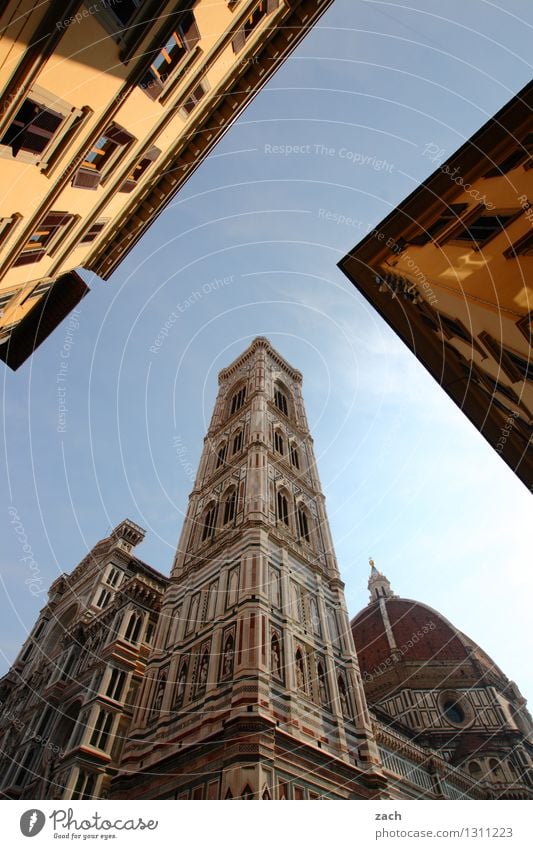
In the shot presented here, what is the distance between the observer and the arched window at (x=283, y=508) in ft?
86.6

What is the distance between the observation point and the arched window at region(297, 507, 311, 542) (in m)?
27.1

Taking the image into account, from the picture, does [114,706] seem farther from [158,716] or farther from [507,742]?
[507,742]

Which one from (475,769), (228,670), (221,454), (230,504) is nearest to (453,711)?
(475,769)

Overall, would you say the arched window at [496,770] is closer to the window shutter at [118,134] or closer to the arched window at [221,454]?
the arched window at [221,454]

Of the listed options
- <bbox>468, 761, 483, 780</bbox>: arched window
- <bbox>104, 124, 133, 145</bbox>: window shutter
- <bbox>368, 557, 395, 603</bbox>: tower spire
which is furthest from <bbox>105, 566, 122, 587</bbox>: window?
<bbox>368, 557, 395, 603</bbox>: tower spire

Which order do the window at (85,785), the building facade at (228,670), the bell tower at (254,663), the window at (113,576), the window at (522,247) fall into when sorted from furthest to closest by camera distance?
the window at (113,576) < the window at (85,785) < the building facade at (228,670) < the bell tower at (254,663) < the window at (522,247)

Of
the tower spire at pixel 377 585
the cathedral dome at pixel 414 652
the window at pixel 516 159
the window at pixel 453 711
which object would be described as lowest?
the window at pixel 516 159

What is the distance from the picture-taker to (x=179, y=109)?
14.9 meters

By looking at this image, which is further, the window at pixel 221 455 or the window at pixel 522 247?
the window at pixel 221 455

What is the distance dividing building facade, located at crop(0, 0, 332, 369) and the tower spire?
72895 millimetres

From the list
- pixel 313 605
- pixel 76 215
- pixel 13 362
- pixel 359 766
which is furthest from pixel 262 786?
pixel 13 362

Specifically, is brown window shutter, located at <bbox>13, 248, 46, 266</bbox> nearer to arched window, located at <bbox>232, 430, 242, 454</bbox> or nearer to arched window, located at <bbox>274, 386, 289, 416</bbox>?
arched window, located at <bbox>232, 430, 242, 454</bbox>

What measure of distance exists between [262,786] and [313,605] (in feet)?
32.8

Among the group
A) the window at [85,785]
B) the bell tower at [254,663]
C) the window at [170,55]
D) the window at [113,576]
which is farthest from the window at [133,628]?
the window at [170,55]
